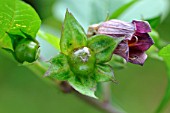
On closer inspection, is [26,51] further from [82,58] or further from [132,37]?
[132,37]

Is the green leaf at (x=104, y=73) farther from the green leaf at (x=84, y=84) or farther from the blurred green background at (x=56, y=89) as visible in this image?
the blurred green background at (x=56, y=89)

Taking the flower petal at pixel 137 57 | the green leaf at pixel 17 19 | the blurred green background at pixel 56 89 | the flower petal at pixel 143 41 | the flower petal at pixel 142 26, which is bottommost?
the blurred green background at pixel 56 89

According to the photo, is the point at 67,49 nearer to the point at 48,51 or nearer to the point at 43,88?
the point at 48,51


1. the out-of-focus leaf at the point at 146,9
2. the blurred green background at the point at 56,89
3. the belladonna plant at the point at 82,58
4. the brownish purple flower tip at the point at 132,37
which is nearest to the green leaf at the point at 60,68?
the belladonna plant at the point at 82,58

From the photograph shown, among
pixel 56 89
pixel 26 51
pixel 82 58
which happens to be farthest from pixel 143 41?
pixel 56 89

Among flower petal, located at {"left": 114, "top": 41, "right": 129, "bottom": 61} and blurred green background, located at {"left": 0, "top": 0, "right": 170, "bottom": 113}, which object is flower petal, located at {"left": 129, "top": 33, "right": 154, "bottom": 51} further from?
Result: blurred green background, located at {"left": 0, "top": 0, "right": 170, "bottom": 113}
